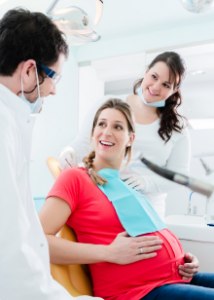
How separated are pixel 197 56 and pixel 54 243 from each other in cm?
222

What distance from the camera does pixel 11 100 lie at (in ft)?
2.31

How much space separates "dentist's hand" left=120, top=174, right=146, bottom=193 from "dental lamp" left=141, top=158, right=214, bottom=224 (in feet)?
0.65

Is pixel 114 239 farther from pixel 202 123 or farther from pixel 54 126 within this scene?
pixel 54 126

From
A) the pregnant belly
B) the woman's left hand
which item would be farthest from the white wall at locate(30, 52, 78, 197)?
the woman's left hand

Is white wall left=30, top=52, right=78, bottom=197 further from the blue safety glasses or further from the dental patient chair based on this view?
the blue safety glasses

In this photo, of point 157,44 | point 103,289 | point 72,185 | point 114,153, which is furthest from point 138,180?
point 157,44

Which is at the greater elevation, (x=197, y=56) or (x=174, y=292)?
(x=197, y=56)

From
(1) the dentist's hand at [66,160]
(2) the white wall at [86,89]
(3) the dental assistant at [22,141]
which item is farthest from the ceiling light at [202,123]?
(3) the dental assistant at [22,141]

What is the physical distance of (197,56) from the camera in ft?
8.35

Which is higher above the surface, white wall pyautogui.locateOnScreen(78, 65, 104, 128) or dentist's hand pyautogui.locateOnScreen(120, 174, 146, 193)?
white wall pyautogui.locateOnScreen(78, 65, 104, 128)

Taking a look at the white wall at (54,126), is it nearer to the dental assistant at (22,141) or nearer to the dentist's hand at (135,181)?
the dentist's hand at (135,181)

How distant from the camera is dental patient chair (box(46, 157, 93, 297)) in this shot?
955mm

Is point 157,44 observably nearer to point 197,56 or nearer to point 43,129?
point 197,56

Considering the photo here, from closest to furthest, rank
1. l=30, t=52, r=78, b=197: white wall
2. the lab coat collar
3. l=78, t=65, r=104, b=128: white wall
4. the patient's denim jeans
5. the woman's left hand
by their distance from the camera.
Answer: the lab coat collar < the patient's denim jeans < the woman's left hand < l=30, t=52, r=78, b=197: white wall < l=78, t=65, r=104, b=128: white wall
